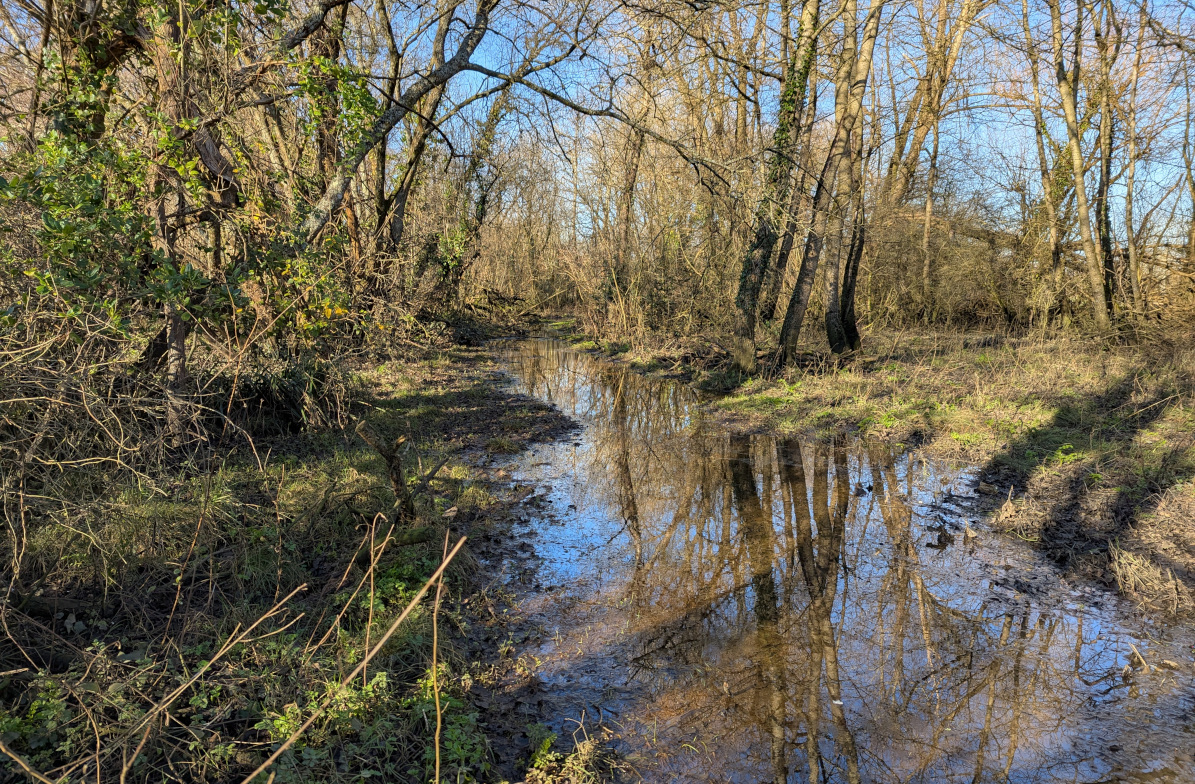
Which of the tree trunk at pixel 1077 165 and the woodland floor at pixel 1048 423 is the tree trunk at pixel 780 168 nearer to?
the woodland floor at pixel 1048 423

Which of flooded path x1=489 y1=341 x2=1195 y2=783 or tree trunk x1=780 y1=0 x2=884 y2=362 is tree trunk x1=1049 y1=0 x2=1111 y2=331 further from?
flooded path x1=489 y1=341 x2=1195 y2=783

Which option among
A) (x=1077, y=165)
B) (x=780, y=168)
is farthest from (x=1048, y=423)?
(x=1077, y=165)

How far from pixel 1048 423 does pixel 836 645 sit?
5.50 metres

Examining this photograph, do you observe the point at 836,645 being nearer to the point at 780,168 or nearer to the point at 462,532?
the point at 462,532

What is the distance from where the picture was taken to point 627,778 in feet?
9.66

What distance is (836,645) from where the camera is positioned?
3.95m

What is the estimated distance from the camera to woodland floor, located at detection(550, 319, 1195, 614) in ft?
16.2

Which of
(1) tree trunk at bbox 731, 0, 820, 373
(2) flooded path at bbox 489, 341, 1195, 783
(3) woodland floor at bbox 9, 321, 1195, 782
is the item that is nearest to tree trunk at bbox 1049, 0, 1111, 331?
(3) woodland floor at bbox 9, 321, 1195, 782

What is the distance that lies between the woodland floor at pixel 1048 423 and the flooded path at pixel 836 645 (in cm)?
41

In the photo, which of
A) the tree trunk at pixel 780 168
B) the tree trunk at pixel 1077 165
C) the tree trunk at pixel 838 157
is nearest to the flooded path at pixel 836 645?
Result: the tree trunk at pixel 838 157

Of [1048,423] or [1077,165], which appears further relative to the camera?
[1077,165]

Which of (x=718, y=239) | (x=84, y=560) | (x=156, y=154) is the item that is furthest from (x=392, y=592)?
(x=718, y=239)

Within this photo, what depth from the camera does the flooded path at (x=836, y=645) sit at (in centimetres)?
308

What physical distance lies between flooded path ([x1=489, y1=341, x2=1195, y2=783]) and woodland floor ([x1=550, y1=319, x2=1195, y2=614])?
405 mm
